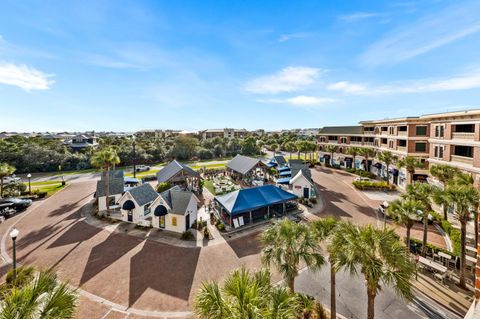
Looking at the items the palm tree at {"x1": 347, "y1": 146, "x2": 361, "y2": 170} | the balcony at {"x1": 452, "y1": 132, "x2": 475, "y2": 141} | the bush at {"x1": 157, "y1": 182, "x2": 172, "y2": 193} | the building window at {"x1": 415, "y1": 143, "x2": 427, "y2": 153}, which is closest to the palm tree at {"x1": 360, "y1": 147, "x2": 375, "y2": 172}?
the palm tree at {"x1": 347, "y1": 146, "x2": 361, "y2": 170}

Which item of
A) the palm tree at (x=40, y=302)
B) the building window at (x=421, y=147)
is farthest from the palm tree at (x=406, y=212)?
the building window at (x=421, y=147)

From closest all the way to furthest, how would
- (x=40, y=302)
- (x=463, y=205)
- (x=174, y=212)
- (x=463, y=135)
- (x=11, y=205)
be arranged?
(x=40, y=302), (x=463, y=205), (x=174, y=212), (x=463, y=135), (x=11, y=205)

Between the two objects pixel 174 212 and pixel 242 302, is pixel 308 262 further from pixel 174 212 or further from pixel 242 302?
pixel 174 212

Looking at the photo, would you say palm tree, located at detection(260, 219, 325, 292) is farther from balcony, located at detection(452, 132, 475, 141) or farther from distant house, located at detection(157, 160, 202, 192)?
balcony, located at detection(452, 132, 475, 141)

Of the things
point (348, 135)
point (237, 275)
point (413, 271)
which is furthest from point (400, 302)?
point (348, 135)

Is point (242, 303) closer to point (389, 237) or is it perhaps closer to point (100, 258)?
point (389, 237)

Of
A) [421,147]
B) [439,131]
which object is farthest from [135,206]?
[421,147]

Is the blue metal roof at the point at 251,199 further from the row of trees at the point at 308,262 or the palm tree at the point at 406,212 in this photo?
the palm tree at the point at 406,212

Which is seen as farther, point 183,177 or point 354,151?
point 354,151
